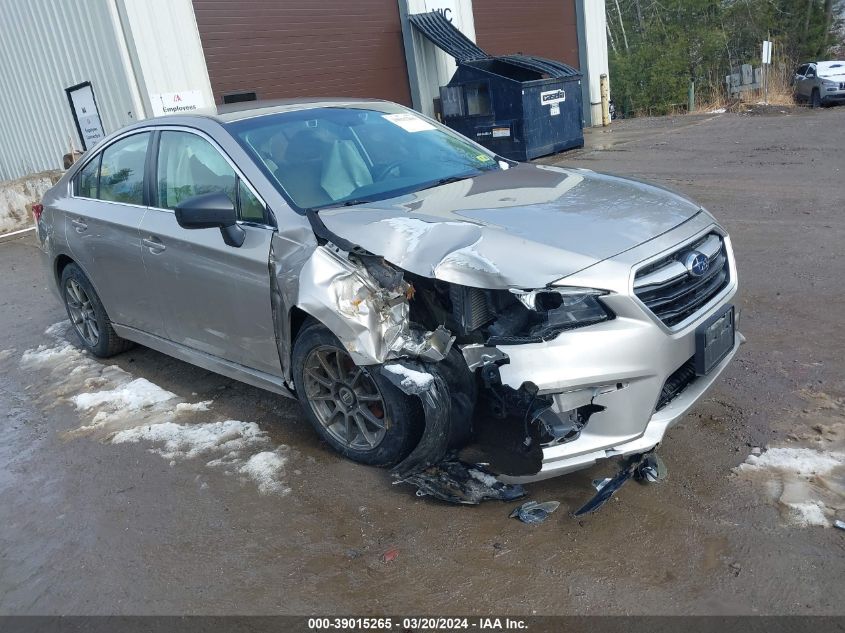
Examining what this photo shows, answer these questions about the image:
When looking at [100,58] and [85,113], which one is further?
[85,113]

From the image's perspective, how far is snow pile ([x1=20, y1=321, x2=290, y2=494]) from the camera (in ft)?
12.5

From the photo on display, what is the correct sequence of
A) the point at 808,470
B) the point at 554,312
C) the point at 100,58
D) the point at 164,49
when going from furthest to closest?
the point at 100,58 < the point at 164,49 < the point at 808,470 < the point at 554,312

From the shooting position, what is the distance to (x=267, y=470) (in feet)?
12.1

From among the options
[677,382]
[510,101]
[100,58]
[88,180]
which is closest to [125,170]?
[88,180]

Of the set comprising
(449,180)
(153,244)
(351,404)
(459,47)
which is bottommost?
(351,404)

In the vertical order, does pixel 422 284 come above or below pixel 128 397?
above

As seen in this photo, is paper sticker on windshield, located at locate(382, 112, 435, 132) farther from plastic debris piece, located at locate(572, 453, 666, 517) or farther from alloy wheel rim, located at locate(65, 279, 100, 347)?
alloy wheel rim, located at locate(65, 279, 100, 347)

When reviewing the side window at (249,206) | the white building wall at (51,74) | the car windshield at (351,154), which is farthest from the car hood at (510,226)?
the white building wall at (51,74)

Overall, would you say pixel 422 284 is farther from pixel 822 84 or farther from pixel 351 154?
pixel 822 84

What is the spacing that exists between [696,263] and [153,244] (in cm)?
303

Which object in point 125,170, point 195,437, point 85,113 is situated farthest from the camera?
point 85,113

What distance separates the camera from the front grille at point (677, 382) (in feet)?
9.85

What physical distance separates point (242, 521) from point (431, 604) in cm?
109

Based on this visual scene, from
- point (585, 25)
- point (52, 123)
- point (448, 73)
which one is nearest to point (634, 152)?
point (448, 73)
